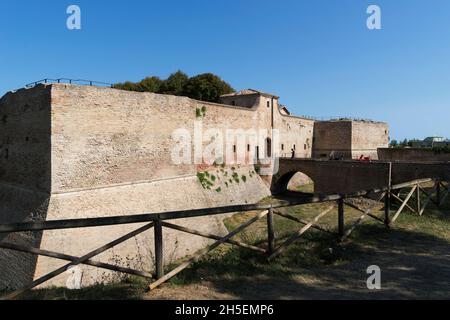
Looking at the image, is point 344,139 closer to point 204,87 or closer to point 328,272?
point 204,87

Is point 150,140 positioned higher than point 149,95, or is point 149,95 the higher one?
point 149,95

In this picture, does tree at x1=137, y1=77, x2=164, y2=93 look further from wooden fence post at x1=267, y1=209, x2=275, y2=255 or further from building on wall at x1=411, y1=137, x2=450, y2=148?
wooden fence post at x1=267, y1=209, x2=275, y2=255

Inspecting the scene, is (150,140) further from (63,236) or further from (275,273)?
(275,273)

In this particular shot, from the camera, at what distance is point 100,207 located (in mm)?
12508

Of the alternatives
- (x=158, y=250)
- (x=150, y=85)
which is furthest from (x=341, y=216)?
(x=150, y=85)

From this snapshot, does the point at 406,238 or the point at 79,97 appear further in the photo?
the point at 79,97

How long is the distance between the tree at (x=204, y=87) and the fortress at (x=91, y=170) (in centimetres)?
1648

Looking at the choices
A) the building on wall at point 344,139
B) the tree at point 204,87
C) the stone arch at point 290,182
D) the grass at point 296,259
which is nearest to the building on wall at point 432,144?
the building on wall at point 344,139

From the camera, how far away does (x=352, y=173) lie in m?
22.1

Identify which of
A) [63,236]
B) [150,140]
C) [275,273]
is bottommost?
[63,236]
